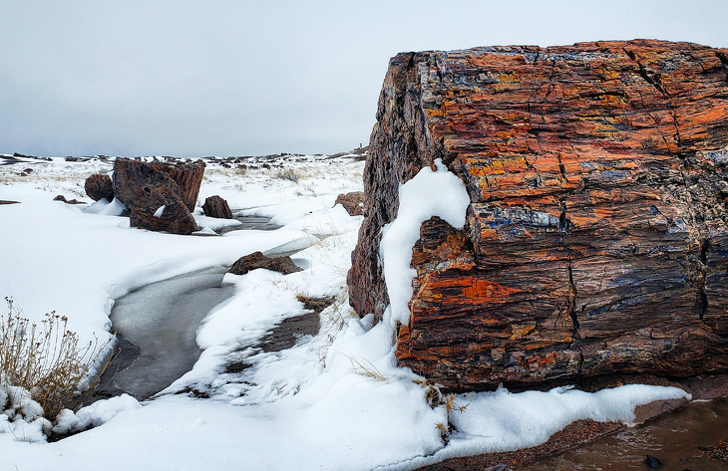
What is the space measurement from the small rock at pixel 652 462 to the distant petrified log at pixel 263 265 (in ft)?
15.4

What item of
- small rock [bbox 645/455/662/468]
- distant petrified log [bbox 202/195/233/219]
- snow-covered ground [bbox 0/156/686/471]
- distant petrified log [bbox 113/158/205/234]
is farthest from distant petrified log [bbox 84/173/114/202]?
small rock [bbox 645/455/662/468]

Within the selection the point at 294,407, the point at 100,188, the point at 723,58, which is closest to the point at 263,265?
the point at 294,407

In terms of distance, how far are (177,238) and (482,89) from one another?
711 cm

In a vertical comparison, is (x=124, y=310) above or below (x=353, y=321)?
below

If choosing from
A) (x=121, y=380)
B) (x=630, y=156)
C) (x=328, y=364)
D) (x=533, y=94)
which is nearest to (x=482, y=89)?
(x=533, y=94)

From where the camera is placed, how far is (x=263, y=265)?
5.96 m

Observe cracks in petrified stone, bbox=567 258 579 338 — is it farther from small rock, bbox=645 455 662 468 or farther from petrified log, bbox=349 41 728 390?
small rock, bbox=645 455 662 468

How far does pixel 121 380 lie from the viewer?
3348 millimetres

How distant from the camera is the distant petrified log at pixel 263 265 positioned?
5.90 metres

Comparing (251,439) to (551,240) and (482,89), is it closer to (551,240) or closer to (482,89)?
(551,240)

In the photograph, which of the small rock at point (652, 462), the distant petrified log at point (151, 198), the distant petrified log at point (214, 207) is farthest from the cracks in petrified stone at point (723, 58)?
the distant petrified log at point (214, 207)

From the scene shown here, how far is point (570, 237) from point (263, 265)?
4577 millimetres

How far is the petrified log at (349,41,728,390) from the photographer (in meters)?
2.42

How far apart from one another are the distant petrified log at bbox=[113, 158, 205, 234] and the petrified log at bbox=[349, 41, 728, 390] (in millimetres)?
7723
